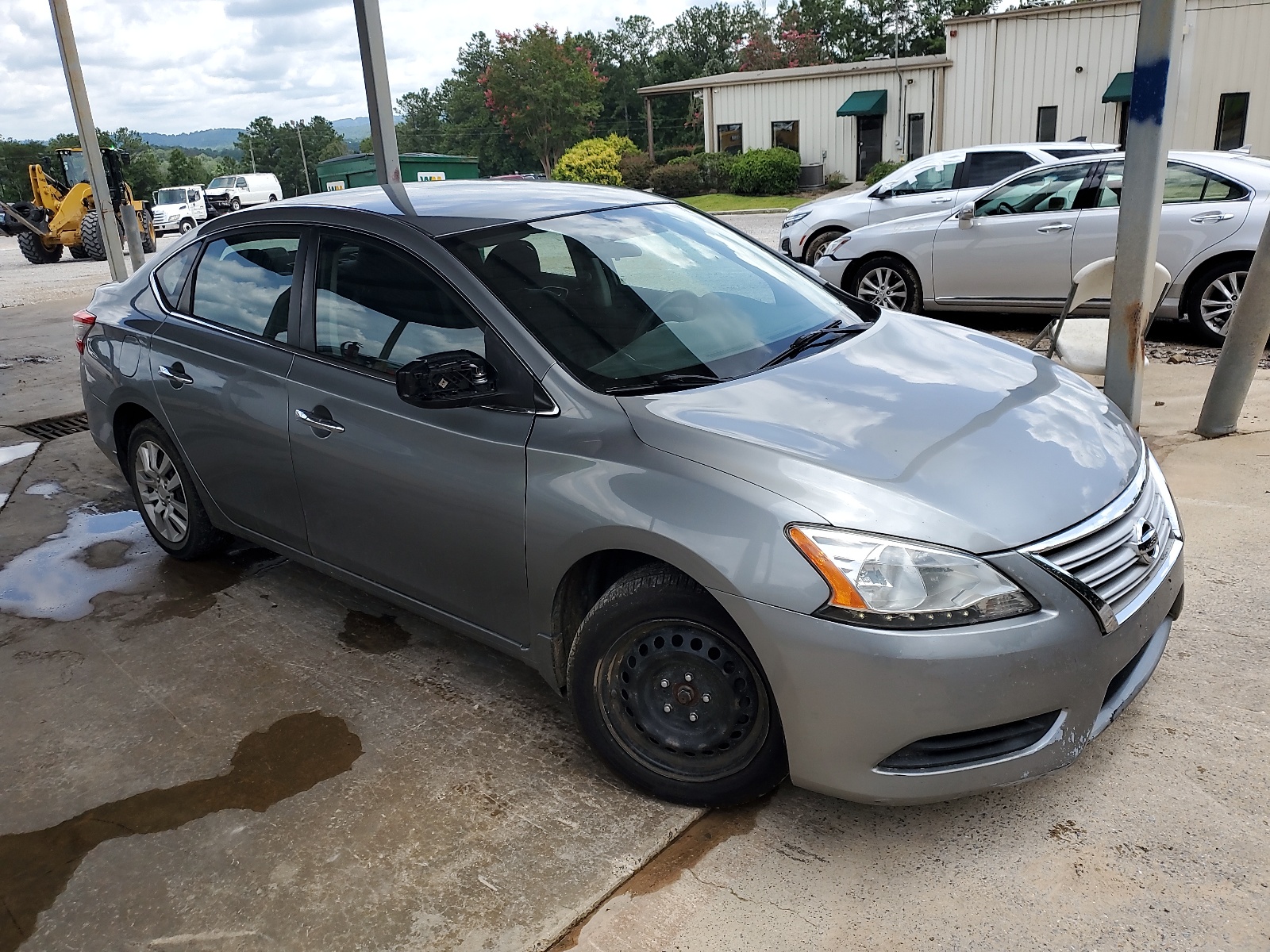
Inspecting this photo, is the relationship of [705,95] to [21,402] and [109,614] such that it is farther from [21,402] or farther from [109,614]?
[109,614]

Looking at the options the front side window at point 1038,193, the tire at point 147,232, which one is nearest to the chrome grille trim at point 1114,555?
the front side window at point 1038,193

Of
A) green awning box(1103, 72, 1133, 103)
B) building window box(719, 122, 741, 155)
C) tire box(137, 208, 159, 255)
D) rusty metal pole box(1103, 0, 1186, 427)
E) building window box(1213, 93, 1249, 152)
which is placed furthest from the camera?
building window box(719, 122, 741, 155)

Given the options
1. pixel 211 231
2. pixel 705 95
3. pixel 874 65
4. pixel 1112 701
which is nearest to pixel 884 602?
pixel 1112 701

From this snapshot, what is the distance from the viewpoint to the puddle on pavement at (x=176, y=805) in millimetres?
2674

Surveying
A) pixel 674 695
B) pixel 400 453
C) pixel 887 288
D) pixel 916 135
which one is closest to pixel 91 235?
pixel 887 288

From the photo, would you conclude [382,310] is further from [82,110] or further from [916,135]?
[916,135]

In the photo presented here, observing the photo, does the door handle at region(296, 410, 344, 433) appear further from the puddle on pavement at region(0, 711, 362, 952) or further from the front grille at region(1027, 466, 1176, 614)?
the front grille at region(1027, 466, 1176, 614)

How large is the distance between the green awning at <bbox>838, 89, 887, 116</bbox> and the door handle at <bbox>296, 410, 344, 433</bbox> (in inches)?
1192

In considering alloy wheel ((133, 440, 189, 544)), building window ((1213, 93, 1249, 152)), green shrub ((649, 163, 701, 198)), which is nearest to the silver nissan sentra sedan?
alloy wheel ((133, 440, 189, 544))

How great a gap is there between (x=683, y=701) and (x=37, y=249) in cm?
2910

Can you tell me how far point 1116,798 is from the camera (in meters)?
2.75

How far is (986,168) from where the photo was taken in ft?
38.2

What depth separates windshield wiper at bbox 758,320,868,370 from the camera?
324 cm

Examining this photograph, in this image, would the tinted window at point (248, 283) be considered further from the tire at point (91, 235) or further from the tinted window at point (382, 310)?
the tire at point (91, 235)
